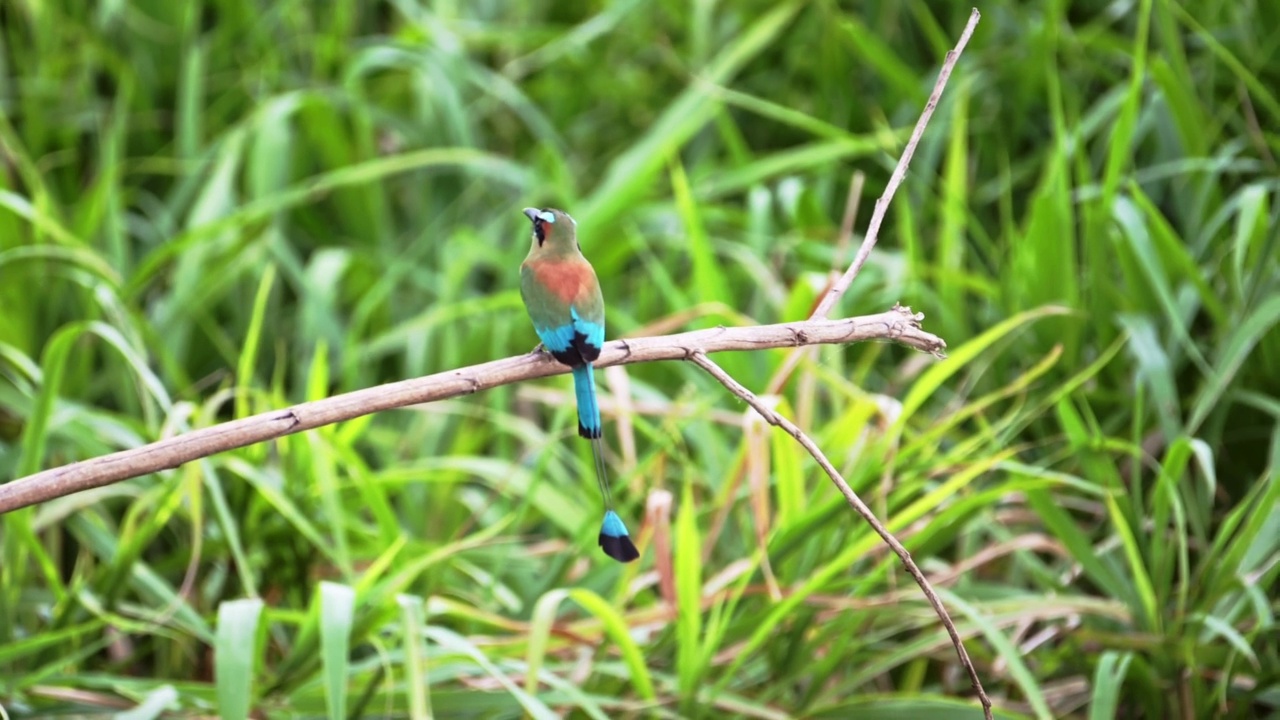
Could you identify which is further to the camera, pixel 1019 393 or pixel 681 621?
pixel 1019 393

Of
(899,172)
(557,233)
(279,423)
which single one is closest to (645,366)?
(557,233)

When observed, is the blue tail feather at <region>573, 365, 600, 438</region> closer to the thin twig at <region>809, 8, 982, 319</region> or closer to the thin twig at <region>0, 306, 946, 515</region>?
the thin twig at <region>0, 306, 946, 515</region>

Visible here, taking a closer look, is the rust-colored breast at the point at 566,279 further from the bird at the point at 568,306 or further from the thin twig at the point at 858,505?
the thin twig at the point at 858,505

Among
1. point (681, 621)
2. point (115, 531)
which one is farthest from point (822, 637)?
point (115, 531)

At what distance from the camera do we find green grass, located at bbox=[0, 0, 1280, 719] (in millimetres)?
2225

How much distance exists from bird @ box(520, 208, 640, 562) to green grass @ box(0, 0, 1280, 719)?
47 centimetres

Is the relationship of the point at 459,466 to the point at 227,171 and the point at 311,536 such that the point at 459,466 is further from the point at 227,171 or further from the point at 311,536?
the point at 227,171

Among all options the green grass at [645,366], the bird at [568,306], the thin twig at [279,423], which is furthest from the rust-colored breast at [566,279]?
the green grass at [645,366]

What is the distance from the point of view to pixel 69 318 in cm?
325

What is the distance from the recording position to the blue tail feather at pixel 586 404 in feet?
5.36

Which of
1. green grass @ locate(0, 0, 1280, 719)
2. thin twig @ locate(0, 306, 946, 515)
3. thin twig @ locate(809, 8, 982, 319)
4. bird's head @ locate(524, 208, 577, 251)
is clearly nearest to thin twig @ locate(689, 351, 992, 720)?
thin twig @ locate(0, 306, 946, 515)

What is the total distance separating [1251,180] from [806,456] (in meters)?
1.32

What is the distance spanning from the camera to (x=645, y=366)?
3.35m

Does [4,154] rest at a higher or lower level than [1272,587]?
higher
